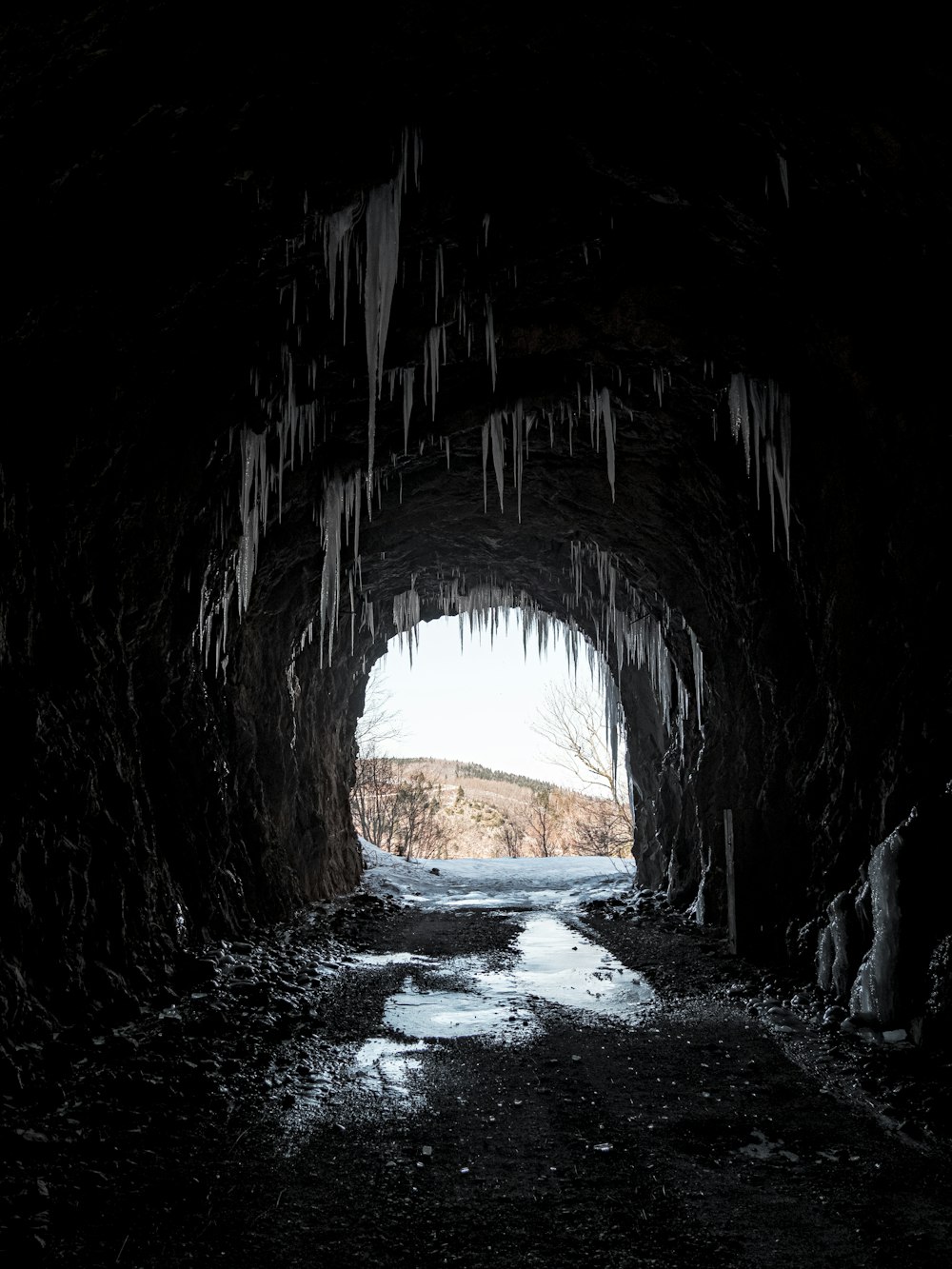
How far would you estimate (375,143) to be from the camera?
186 inches

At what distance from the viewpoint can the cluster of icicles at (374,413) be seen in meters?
5.17

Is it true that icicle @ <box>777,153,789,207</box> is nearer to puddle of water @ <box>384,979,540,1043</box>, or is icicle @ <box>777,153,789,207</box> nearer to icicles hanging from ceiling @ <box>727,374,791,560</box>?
icicles hanging from ceiling @ <box>727,374,791,560</box>

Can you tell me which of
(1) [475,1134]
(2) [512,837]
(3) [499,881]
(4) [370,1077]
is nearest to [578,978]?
(4) [370,1077]

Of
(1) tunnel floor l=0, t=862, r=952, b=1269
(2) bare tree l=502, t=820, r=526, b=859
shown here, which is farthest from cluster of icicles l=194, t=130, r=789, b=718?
(2) bare tree l=502, t=820, r=526, b=859

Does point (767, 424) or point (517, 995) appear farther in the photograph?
point (767, 424)

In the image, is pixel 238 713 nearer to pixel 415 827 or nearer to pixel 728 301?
pixel 728 301

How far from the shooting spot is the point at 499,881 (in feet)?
62.6

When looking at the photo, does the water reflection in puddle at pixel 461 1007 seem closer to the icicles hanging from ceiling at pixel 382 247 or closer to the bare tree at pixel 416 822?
the icicles hanging from ceiling at pixel 382 247

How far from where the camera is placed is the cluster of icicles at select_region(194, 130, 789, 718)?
5172 mm

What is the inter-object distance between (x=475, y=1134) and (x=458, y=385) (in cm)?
665

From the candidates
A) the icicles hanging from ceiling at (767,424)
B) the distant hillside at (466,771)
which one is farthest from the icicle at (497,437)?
the distant hillside at (466,771)

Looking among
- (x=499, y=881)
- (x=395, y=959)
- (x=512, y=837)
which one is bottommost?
(x=512, y=837)

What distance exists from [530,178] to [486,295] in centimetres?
127

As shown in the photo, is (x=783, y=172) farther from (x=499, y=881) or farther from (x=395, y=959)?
(x=499, y=881)
